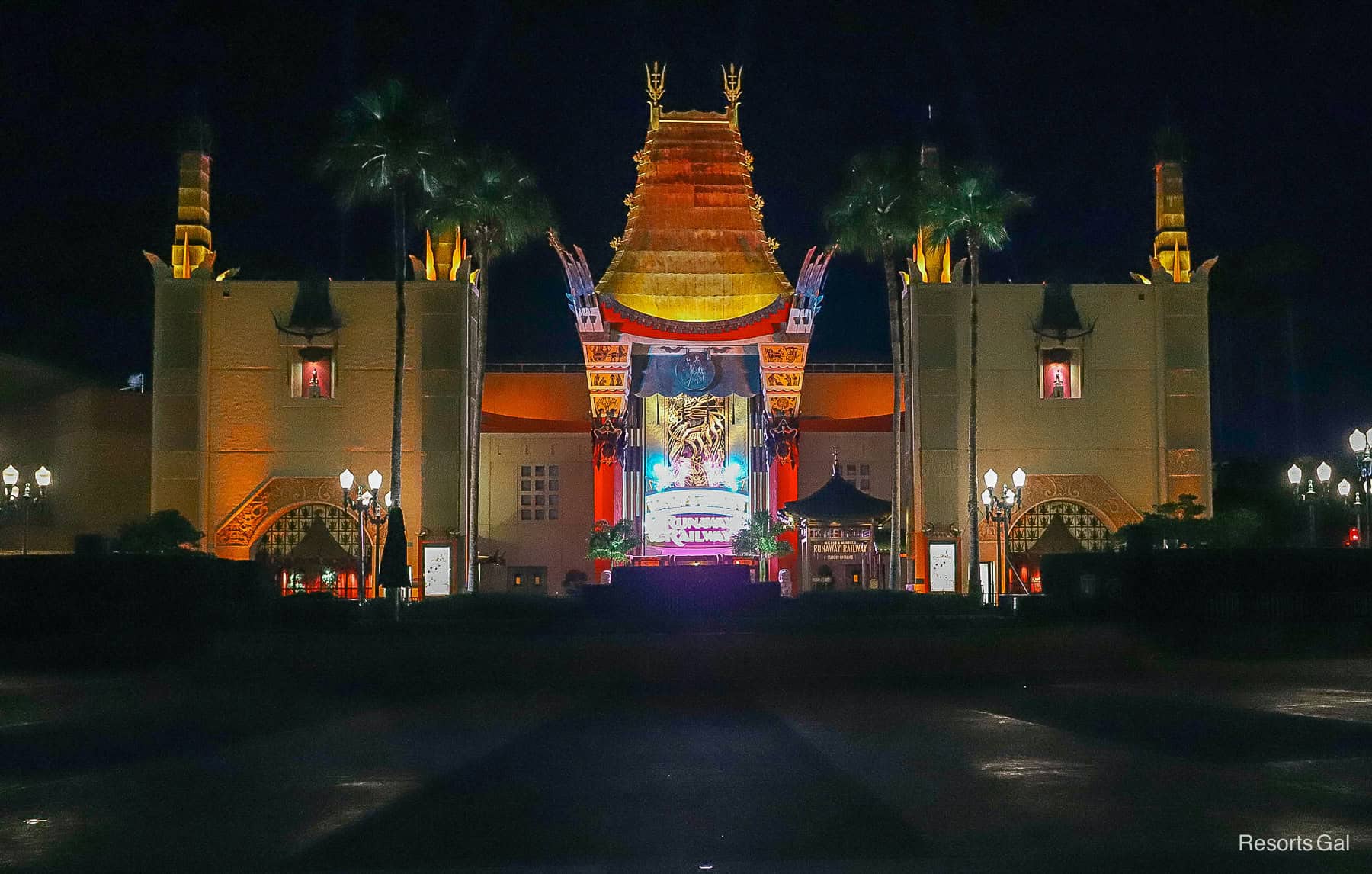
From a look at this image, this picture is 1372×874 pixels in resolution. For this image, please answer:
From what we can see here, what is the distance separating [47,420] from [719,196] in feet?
73.3

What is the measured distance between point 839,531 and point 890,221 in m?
9.22

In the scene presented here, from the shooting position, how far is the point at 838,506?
42.8 meters

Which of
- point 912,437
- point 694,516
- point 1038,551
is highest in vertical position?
point 912,437

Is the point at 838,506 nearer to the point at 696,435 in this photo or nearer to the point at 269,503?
the point at 696,435

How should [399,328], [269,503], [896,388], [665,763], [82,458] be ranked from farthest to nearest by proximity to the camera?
[82,458]
[896,388]
[269,503]
[399,328]
[665,763]

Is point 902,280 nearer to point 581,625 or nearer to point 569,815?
point 581,625

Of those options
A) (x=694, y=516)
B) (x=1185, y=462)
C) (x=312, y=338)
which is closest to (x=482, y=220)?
(x=312, y=338)

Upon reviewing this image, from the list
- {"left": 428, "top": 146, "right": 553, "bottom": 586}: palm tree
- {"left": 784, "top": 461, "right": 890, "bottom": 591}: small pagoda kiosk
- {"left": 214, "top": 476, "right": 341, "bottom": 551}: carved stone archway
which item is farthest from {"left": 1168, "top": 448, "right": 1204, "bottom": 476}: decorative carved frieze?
{"left": 214, "top": 476, "right": 341, "bottom": 551}: carved stone archway

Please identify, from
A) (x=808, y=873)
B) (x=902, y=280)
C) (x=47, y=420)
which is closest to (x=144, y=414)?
(x=47, y=420)

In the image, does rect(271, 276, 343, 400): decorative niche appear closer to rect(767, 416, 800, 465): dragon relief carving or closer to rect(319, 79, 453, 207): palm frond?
rect(319, 79, 453, 207): palm frond

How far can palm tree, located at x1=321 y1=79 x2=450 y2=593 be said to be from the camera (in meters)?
36.7

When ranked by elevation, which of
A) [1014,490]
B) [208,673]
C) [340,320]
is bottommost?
[208,673]

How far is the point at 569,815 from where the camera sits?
10.2 meters

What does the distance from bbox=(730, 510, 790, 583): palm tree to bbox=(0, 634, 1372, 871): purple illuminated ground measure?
23.7m
